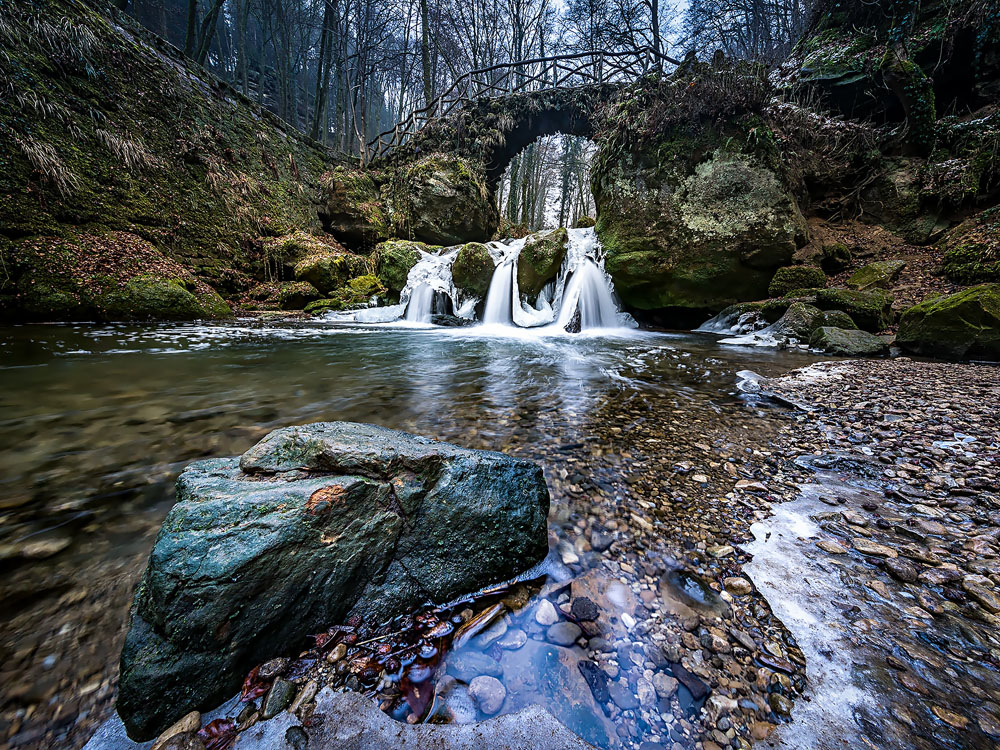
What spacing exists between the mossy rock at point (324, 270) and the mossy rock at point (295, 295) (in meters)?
0.30

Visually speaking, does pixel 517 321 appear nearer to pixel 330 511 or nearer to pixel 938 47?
pixel 330 511

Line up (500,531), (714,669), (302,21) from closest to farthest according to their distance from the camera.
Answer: (714,669)
(500,531)
(302,21)

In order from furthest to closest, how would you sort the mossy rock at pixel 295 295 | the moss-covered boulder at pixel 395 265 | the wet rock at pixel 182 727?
the moss-covered boulder at pixel 395 265 < the mossy rock at pixel 295 295 < the wet rock at pixel 182 727

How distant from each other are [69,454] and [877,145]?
15281 mm

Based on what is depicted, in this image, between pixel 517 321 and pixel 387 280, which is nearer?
pixel 517 321

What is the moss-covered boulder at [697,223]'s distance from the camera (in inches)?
298

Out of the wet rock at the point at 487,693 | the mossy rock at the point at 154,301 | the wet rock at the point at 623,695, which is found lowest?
the wet rock at the point at 487,693

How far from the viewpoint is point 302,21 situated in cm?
2089

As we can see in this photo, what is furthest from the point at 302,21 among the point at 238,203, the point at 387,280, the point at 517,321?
the point at 517,321

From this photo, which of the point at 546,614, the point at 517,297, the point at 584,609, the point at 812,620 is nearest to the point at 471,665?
the point at 546,614

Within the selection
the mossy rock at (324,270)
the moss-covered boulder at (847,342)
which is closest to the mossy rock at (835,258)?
the moss-covered boulder at (847,342)

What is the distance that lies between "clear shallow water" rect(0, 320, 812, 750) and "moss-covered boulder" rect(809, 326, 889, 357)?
0.65m

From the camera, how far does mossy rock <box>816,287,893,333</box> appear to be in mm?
6277

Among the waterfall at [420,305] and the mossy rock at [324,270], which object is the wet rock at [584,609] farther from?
the mossy rock at [324,270]
